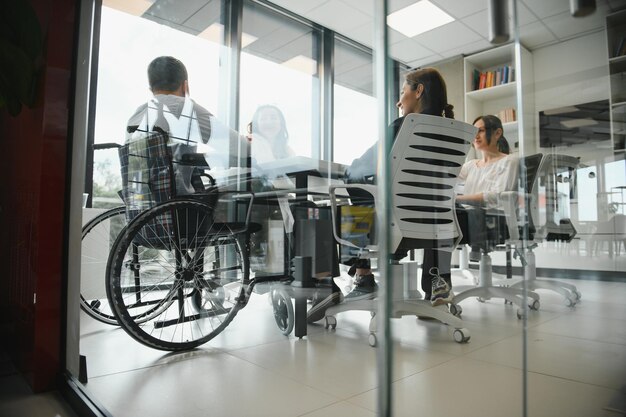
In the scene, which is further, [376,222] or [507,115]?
[376,222]

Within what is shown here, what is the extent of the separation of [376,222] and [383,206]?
455mm

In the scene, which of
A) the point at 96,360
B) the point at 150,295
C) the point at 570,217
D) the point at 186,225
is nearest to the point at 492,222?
the point at 570,217

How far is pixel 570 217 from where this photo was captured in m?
0.62

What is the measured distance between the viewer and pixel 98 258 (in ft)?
5.29

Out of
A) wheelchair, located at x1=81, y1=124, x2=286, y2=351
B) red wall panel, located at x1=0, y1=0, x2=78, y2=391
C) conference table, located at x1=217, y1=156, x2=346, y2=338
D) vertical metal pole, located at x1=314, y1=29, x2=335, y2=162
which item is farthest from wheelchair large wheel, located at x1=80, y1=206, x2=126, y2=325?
vertical metal pole, located at x1=314, y1=29, x2=335, y2=162

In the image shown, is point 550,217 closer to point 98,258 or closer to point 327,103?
point 327,103

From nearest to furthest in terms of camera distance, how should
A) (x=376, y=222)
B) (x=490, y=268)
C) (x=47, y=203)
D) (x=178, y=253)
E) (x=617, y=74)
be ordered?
(x=617, y=74)
(x=490, y=268)
(x=376, y=222)
(x=47, y=203)
(x=178, y=253)

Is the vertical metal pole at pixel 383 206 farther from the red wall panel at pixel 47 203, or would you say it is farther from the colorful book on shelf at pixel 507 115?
the red wall panel at pixel 47 203

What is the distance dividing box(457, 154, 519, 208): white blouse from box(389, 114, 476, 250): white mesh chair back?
0.04 m

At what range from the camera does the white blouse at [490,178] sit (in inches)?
27.8

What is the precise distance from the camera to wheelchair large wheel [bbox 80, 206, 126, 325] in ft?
5.03

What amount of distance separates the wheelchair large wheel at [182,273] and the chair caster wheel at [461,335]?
76 centimetres

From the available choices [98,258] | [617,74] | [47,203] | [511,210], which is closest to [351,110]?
[511,210]

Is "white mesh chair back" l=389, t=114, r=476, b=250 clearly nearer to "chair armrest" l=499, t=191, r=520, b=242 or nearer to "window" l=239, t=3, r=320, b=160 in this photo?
"chair armrest" l=499, t=191, r=520, b=242
